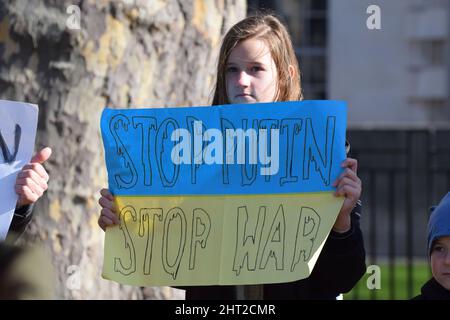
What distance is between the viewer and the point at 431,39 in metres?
16.3

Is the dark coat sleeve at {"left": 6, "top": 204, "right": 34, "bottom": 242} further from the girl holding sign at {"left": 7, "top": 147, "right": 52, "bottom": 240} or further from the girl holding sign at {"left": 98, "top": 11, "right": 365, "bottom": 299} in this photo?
the girl holding sign at {"left": 98, "top": 11, "right": 365, "bottom": 299}

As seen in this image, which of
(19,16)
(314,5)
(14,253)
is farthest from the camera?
(314,5)

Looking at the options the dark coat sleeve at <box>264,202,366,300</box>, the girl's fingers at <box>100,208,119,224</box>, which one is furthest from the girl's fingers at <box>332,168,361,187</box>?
the girl's fingers at <box>100,208,119,224</box>

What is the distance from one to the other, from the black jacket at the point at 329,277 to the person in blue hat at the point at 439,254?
0.20 m

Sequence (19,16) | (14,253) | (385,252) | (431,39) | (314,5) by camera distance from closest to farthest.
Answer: (14,253), (19,16), (385,252), (431,39), (314,5)

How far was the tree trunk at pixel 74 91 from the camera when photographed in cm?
410

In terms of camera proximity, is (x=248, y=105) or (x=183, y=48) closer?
(x=248, y=105)

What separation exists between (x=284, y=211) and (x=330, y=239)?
130 millimetres

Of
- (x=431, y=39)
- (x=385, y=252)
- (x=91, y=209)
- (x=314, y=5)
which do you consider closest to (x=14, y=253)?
(x=91, y=209)

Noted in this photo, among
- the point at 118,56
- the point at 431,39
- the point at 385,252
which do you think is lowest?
the point at 385,252

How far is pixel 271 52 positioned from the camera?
2.89 m

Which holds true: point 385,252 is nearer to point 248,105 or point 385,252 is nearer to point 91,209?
point 91,209

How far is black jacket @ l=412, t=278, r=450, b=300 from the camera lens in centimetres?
278

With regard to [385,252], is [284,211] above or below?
above
